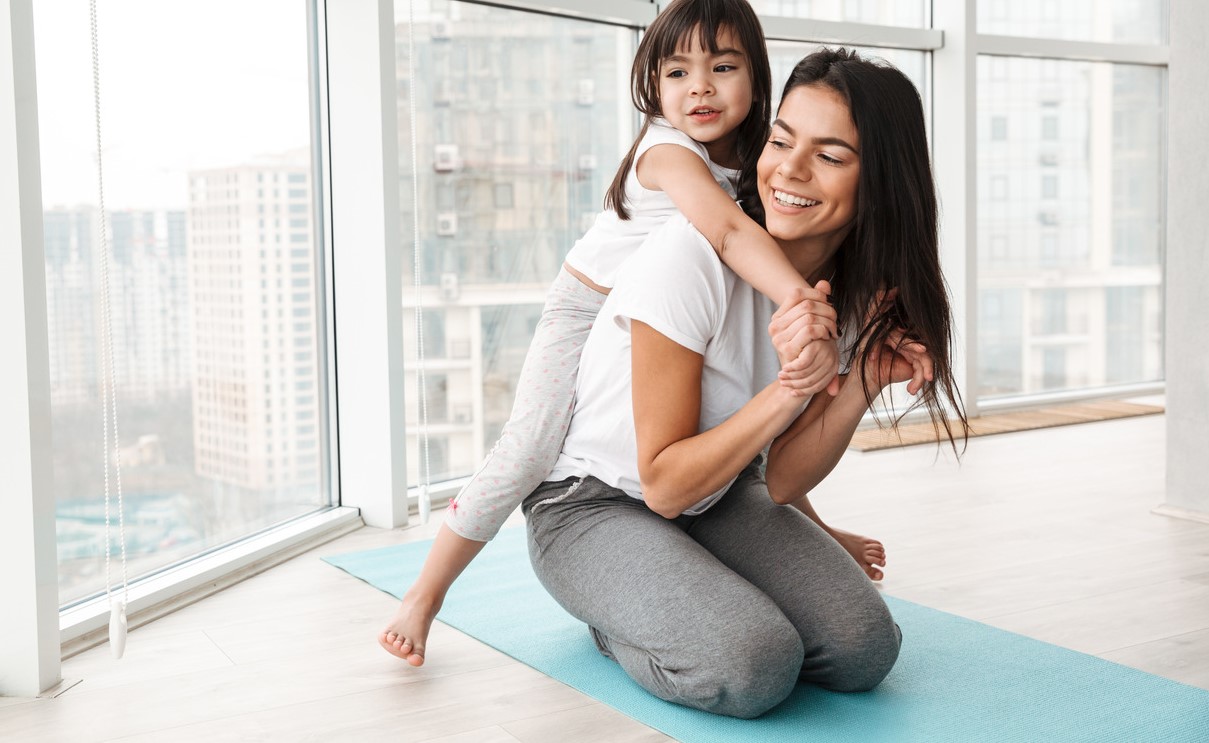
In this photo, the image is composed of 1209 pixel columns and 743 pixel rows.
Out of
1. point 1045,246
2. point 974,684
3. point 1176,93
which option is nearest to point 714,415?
point 974,684

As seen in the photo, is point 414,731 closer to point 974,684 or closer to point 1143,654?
point 974,684

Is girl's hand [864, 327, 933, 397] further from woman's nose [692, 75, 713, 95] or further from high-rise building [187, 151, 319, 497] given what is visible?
high-rise building [187, 151, 319, 497]

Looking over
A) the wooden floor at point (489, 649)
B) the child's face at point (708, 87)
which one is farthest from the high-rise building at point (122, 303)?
the child's face at point (708, 87)

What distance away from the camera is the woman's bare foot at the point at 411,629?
197 centimetres

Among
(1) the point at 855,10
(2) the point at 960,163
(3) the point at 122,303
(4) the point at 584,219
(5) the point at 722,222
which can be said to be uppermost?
(1) the point at 855,10

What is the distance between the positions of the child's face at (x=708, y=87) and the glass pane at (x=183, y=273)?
3.82ft

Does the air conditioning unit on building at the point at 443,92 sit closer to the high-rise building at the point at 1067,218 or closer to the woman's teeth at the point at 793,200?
the woman's teeth at the point at 793,200

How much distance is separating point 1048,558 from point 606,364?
1304mm

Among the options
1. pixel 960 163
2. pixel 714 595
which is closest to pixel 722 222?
pixel 714 595

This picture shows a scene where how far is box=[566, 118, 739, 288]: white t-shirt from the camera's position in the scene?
2.14 metres

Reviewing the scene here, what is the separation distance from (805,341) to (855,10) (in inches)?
140

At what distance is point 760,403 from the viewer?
66.3 inches

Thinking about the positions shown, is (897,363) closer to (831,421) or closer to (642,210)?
(831,421)

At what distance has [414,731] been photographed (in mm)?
1716
